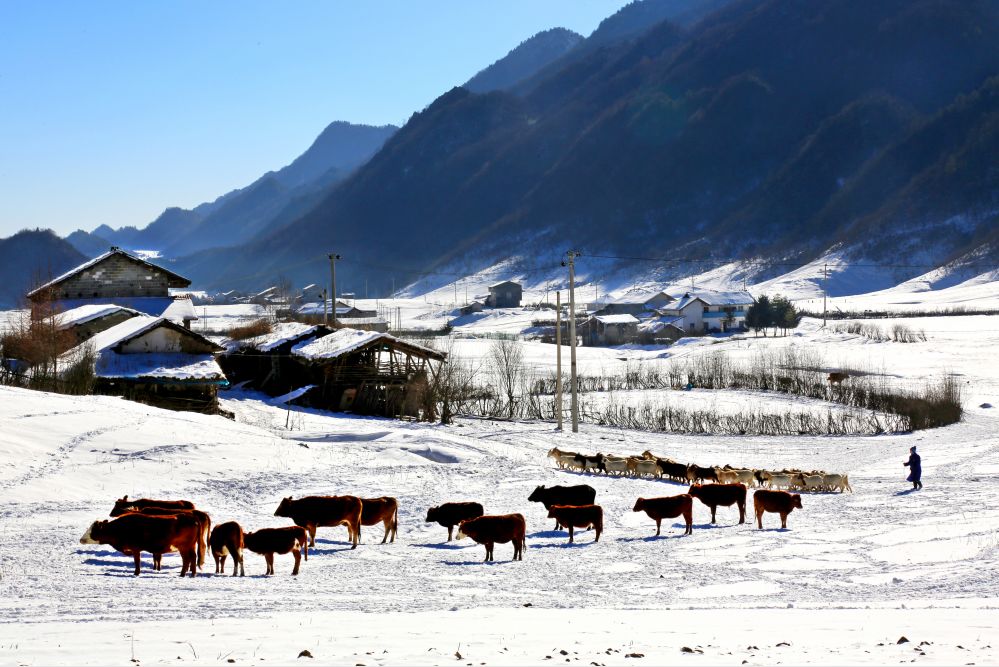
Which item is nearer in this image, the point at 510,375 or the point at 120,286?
the point at 510,375

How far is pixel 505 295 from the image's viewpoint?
14575 cm

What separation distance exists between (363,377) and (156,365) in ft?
33.1

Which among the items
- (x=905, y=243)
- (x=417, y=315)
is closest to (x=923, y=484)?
(x=417, y=315)

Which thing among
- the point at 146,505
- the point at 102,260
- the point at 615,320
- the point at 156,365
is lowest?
the point at 146,505

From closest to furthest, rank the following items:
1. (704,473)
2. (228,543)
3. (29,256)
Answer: (228,543), (704,473), (29,256)

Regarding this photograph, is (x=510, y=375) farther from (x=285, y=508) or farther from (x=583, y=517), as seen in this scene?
(x=285, y=508)

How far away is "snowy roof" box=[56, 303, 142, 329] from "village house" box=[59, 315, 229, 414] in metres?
7.16

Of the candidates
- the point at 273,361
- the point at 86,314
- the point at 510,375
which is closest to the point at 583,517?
the point at 273,361

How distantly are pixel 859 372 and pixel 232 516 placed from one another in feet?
173

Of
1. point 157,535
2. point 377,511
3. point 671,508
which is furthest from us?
point 671,508

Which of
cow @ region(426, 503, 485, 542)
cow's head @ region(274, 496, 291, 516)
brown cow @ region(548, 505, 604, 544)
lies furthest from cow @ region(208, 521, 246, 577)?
brown cow @ region(548, 505, 604, 544)

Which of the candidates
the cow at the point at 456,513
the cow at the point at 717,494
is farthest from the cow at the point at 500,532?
the cow at the point at 717,494

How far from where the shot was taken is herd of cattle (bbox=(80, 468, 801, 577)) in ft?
50.5

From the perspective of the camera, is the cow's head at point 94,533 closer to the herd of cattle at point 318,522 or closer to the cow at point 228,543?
the herd of cattle at point 318,522
